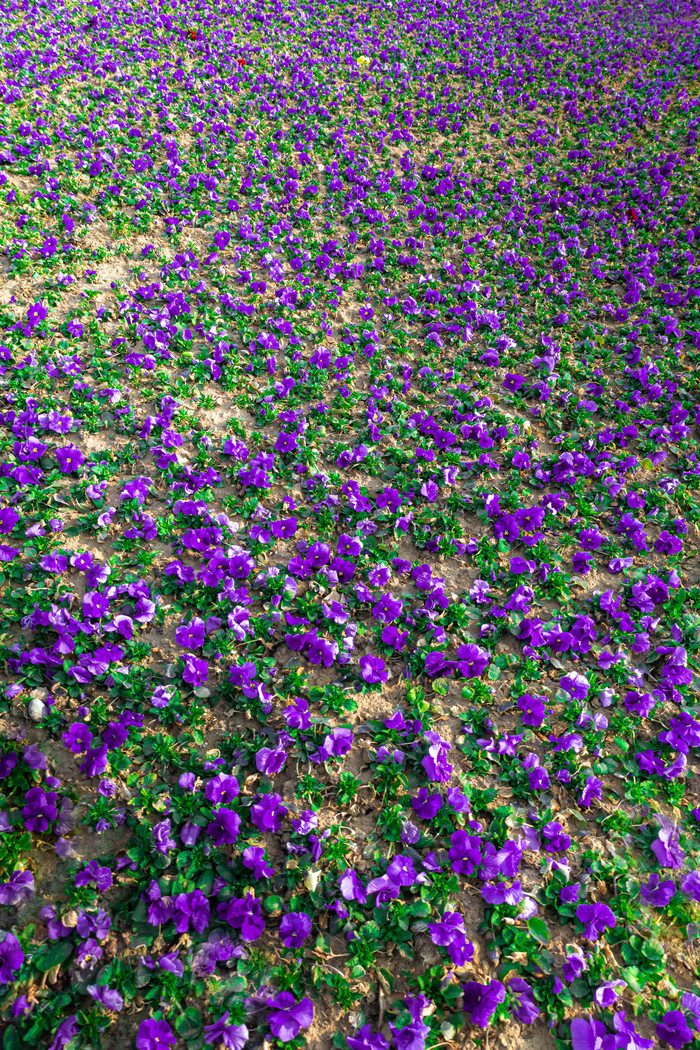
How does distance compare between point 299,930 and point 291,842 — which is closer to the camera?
point 299,930

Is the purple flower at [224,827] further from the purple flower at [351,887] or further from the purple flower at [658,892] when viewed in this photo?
the purple flower at [658,892]

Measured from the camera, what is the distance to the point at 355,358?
21.6ft

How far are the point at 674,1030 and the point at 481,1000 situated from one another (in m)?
0.93

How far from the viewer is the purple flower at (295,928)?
Result: 2.94m

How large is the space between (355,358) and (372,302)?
1259mm

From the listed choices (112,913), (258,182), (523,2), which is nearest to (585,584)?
(112,913)

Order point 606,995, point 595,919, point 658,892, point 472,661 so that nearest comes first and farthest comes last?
point 606,995, point 595,919, point 658,892, point 472,661

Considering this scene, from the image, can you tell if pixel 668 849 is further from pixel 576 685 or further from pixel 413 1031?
pixel 413 1031

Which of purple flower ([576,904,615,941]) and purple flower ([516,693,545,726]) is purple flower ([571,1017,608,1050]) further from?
purple flower ([516,693,545,726])

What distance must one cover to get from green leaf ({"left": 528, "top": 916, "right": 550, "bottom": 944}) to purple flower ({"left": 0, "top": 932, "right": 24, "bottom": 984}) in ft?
8.38

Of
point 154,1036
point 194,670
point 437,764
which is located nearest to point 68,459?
point 194,670

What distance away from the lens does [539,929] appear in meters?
3.06

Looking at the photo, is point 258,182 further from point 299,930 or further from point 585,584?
point 299,930

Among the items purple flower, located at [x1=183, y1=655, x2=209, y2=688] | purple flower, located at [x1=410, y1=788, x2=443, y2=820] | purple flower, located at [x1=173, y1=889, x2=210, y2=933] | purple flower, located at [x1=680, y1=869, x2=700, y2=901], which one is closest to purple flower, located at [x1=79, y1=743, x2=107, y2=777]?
purple flower, located at [x1=183, y1=655, x2=209, y2=688]
